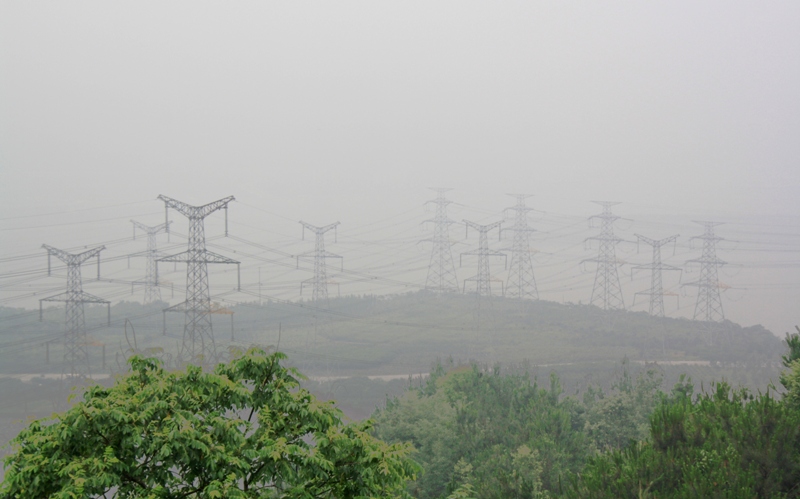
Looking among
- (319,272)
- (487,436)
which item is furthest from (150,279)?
(487,436)

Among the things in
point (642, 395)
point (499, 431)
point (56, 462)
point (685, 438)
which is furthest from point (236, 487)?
point (642, 395)

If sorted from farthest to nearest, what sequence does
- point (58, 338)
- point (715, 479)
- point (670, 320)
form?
point (670, 320)
point (58, 338)
point (715, 479)

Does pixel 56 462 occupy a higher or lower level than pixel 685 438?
higher

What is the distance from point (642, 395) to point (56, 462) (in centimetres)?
3835

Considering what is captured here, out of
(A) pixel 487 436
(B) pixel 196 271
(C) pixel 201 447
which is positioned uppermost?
(B) pixel 196 271

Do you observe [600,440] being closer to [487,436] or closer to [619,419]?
[619,419]

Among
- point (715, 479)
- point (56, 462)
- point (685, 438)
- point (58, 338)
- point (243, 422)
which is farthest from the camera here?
point (58, 338)

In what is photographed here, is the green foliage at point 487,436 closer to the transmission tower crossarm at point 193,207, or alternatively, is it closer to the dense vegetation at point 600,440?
the dense vegetation at point 600,440

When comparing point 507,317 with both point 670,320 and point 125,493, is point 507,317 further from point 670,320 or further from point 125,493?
point 125,493

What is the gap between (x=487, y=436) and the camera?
120 ft

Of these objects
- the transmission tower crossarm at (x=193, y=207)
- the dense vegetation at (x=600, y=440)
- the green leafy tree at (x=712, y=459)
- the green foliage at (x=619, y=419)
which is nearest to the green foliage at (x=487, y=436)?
the dense vegetation at (x=600, y=440)

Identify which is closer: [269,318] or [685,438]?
[685,438]

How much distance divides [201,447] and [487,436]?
1147 inches

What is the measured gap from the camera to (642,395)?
1672 inches
